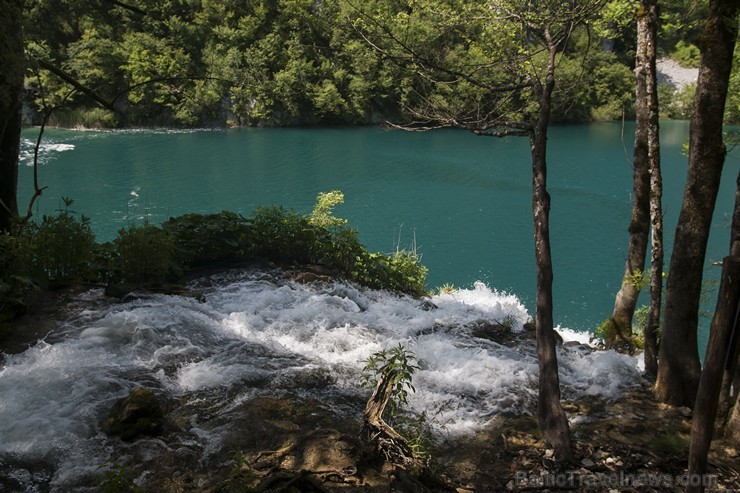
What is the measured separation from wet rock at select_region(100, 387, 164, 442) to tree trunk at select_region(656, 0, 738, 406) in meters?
5.17

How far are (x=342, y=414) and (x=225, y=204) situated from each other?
17.5 m

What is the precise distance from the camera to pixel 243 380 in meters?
6.07

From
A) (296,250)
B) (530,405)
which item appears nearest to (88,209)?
(296,250)

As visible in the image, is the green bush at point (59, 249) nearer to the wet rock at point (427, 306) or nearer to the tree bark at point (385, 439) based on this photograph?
the tree bark at point (385, 439)

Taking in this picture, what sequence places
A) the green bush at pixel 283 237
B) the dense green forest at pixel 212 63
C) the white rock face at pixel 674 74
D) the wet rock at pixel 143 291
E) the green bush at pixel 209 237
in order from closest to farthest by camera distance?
the wet rock at pixel 143 291, the green bush at pixel 209 237, the green bush at pixel 283 237, the dense green forest at pixel 212 63, the white rock face at pixel 674 74

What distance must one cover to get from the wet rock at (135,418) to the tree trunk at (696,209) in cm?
517

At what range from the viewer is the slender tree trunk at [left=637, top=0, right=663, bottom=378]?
22.0ft

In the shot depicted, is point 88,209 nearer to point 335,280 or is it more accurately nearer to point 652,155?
point 335,280

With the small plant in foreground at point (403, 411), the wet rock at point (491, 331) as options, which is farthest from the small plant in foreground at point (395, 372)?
the wet rock at point (491, 331)

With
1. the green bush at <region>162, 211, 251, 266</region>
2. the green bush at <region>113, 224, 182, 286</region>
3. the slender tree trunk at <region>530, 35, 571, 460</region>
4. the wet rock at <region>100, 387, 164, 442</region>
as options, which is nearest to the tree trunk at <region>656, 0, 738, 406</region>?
the slender tree trunk at <region>530, 35, 571, 460</region>

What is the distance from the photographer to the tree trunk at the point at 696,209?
16.6 ft

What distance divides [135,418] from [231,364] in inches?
68.7

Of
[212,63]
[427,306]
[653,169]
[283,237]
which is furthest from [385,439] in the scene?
[212,63]

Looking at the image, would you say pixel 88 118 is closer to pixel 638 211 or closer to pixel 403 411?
pixel 638 211
